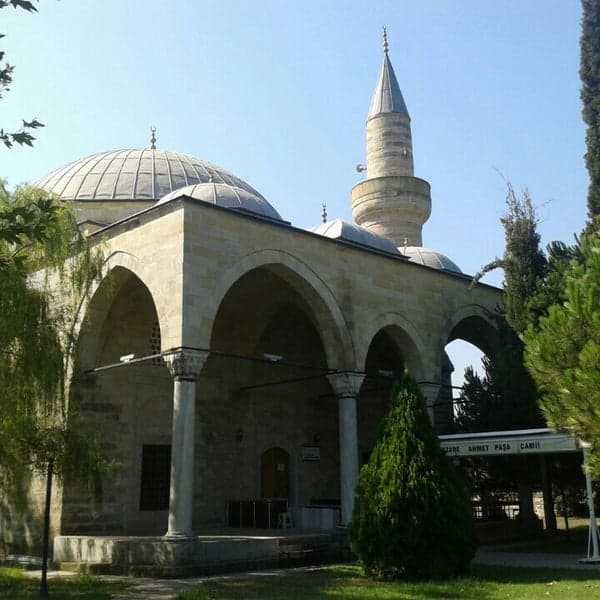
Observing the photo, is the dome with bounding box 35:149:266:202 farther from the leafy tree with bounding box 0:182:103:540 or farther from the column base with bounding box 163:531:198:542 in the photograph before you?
the column base with bounding box 163:531:198:542

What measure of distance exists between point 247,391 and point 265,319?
54.9 inches

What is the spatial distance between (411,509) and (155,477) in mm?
5499

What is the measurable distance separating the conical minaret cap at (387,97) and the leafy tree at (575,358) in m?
14.1

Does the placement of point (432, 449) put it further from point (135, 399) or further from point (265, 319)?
point (265, 319)

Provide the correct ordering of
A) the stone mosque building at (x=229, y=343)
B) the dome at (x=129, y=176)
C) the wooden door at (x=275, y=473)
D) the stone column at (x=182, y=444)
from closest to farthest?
the stone column at (x=182, y=444) → the stone mosque building at (x=229, y=343) → the wooden door at (x=275, y=473) → the dome at (x=129, y=176)

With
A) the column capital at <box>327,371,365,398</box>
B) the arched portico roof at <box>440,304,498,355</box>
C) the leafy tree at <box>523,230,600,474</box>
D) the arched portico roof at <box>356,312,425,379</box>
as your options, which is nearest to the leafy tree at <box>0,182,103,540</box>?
the column capital at <box>327,371,365,398</box>

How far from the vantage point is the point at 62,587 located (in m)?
7.82

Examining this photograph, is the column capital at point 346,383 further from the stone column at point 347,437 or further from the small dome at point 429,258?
the small dome at point 429,258

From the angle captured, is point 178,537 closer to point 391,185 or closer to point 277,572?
point 277,572

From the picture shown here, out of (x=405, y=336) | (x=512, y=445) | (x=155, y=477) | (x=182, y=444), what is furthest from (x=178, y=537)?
(x=405, y=336)

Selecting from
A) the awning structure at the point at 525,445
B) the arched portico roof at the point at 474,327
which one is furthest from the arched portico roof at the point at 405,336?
the awning structure at the point at 525,445

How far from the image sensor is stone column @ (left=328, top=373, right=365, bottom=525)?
427 inches

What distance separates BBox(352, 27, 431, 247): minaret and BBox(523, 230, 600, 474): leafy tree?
11639mm

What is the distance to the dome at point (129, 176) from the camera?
49.9ft
